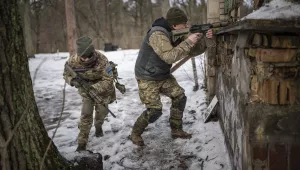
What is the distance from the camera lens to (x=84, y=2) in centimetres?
3064

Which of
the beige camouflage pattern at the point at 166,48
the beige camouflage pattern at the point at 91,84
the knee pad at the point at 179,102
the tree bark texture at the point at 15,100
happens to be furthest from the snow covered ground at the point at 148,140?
the beige camouflage pattern at the point at 166,48

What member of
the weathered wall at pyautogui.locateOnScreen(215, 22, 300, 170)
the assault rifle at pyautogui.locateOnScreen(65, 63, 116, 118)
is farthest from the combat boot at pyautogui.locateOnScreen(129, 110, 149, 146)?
the weathered wall at pyautogui.locateOnScreen(215, 22, 300, 170)

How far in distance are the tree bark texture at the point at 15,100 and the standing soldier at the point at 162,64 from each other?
5.64 ft

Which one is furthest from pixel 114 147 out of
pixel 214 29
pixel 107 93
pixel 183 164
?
pixel 214 29

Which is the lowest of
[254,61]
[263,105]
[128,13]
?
[263,105]

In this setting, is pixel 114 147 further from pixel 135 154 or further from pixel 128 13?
pixel 128 13

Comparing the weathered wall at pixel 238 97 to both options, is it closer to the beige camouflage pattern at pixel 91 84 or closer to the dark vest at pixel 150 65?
the dark vest at pixel 150 65

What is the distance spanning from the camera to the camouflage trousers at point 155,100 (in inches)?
153

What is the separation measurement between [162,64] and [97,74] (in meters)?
0.89

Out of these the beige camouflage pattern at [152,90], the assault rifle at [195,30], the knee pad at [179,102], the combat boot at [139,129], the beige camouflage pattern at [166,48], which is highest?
the assault rifle at [195,30]

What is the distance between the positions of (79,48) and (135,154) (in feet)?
4.96

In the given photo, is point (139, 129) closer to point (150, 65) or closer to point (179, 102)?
point (179, 102)

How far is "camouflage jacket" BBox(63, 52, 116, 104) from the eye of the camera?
393 cm

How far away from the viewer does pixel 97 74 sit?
4012mm
